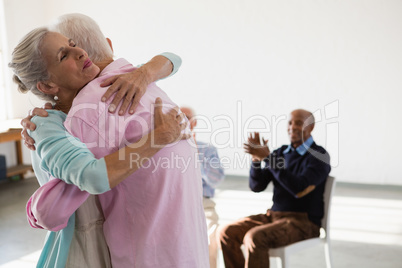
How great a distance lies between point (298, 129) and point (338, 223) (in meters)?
1.80

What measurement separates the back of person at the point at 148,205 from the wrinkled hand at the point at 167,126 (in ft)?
0.07

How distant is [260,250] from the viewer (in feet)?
8.69

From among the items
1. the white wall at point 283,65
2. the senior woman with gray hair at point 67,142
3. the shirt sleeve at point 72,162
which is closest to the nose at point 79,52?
the senior woman with gray hair at point 67,142

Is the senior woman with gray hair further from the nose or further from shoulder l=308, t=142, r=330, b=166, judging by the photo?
shoulder l=308, t=142, r=330, b=166

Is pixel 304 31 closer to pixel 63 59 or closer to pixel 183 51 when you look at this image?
pixel 183 51

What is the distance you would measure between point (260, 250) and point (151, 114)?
1683mm

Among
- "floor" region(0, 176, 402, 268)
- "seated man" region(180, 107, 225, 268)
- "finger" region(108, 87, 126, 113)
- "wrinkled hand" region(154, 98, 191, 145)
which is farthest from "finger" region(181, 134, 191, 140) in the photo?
"floor" region(0, 176, 402, 268)

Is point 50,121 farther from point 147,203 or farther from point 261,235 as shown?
point 261,235

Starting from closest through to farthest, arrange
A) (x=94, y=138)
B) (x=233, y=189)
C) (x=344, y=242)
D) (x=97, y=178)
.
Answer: (x=97, y=178)
(x=94, y=138)
(x=344, y=242)
(x=233, y=189)

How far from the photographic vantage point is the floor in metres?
3.60

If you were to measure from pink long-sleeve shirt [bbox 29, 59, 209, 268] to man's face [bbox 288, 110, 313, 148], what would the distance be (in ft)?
6.09

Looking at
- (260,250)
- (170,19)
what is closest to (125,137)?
(260,250)

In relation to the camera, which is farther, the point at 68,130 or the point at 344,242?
the point at 344,242

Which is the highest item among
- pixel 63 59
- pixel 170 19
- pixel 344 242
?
pixel 170 19
